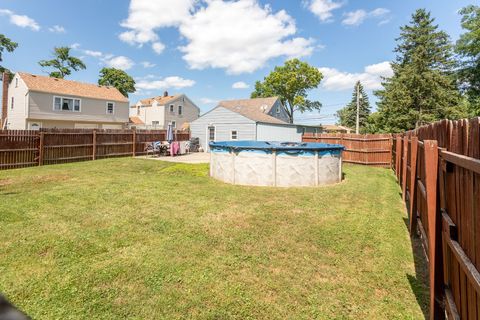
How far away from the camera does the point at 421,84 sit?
27.5 m

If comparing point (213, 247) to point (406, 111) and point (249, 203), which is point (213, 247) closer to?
point (249, 203)

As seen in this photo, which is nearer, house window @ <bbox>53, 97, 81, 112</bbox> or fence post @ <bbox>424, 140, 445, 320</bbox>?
fence post @ <bbox>424, 140, 445, 320</bbox>

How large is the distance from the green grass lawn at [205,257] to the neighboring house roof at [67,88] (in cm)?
2143

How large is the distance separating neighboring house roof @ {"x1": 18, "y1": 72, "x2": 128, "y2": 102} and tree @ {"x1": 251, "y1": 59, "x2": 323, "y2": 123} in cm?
2749

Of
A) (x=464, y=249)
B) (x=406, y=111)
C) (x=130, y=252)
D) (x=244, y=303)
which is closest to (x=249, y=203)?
(x=130, y=252)

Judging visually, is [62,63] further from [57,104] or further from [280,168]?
[280,168]

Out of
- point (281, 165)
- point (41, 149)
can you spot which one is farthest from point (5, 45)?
point (281, 165)

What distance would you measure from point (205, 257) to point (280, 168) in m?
5.64

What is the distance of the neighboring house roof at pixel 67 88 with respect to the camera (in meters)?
23.8

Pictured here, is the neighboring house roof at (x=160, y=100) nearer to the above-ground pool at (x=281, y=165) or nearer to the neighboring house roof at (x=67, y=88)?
the neighboring house roof at (x=67, y=88)

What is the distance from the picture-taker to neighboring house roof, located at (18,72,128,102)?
23.8 m

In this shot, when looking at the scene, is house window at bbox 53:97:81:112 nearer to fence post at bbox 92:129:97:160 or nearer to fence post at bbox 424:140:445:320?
fence post at bbox 92:129:97:160

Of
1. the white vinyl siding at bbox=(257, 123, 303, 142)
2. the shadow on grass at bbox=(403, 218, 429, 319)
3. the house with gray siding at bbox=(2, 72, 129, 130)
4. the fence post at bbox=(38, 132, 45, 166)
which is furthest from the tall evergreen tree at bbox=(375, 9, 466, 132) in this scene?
the fence post at bbox=(38, 132, 45, 166)

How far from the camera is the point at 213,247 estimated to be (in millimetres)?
4461
